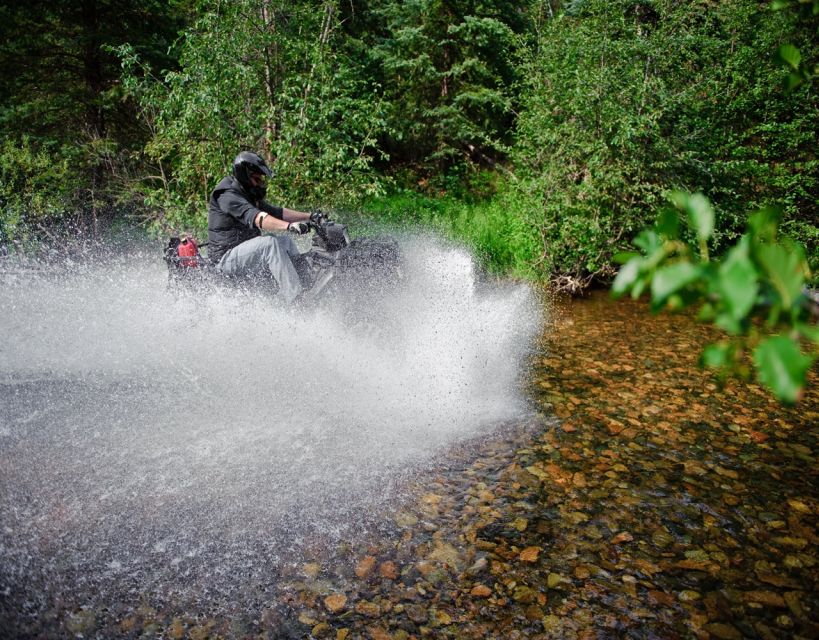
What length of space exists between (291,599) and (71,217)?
13273 mm

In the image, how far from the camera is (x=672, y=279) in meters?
0.99

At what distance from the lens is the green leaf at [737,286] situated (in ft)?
2.88

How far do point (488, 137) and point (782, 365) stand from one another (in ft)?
36.1

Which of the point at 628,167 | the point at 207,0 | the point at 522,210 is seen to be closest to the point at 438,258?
the point at 522,210

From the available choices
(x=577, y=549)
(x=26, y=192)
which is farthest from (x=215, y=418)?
(x=26, y=192)

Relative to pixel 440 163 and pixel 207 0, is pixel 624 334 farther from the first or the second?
pixel 440 163

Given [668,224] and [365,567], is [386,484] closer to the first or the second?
[365,567]

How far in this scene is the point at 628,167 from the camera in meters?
9.08

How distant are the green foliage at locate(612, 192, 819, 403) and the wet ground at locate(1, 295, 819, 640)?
2.44 m

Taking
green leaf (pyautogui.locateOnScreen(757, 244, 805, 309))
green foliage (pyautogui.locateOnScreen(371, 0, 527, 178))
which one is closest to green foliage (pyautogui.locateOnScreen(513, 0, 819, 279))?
green foliage (pyautogui.locateOnScreen(371, 0, 527, 178))

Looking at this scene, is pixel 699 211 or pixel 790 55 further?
pixel 790 55

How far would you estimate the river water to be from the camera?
2.95 metres

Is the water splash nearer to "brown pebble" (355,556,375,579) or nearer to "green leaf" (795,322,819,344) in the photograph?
"brown pebble" (355,556,375,579)

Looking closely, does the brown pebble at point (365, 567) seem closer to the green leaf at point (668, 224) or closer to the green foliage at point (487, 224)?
the green leaf at point (668, 224)
